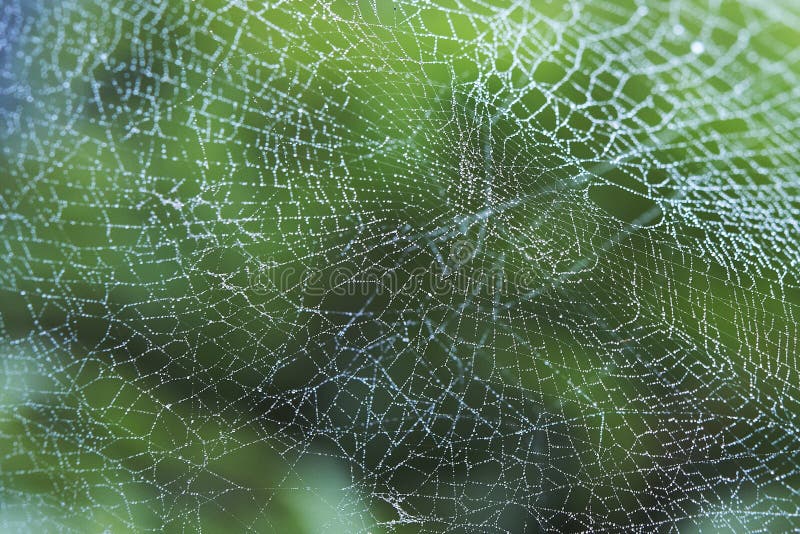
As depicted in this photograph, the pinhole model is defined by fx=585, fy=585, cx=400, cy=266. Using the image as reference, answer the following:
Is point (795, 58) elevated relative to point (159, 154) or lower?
elevated

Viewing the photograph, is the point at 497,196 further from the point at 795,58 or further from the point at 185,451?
the point at 185,451

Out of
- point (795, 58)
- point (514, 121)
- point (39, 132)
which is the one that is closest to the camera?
point (795, 58)

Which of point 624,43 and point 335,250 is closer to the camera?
point 624,43

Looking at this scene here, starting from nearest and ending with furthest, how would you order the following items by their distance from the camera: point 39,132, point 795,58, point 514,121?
point 795,58
point 514,121
point 39,132

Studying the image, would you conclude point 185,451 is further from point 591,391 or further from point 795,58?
point 795,58

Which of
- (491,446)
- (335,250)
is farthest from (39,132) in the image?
(491,446)

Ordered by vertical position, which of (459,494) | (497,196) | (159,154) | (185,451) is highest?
(497,196)
